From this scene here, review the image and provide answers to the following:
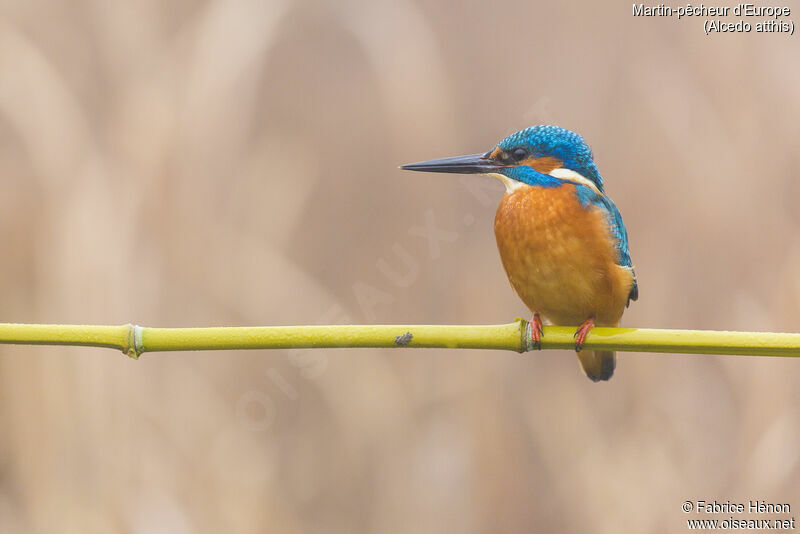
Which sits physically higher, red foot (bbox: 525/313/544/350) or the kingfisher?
the kingfisher

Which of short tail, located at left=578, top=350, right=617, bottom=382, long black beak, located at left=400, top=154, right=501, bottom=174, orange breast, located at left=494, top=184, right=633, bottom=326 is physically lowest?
short tail, located at left=578, top=350, right=617, bottom=382

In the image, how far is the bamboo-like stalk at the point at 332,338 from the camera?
2.91 ft

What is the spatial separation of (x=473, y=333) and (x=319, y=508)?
5.83ft

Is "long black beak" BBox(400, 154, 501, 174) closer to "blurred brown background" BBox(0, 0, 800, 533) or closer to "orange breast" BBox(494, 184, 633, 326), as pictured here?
"orange breast" BBox(494, 184, 633, 326)

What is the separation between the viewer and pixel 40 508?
2277mm

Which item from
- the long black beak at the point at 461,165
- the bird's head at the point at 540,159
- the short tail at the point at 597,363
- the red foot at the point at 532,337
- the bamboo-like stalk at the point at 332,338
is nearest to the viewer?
the bamboo-like stalk at the point at 332,338

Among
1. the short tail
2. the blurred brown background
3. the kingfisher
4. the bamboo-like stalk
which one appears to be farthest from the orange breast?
the blurred brown background

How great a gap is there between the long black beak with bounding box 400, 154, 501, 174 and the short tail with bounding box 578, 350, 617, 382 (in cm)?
50

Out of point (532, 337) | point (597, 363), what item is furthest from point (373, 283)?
point (532, 337)

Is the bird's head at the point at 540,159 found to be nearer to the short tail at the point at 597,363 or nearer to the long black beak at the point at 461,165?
the long black beak at the point at 461,165

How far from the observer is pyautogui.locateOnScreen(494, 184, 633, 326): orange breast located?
1450 millimetres

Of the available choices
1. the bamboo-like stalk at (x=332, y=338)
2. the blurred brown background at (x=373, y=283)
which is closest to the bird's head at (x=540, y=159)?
the bamboo-like stalk at (x=332, y=338)

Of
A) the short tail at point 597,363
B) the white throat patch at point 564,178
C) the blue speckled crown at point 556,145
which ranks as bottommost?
the short tail at point 597,363

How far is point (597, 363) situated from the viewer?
171cm
